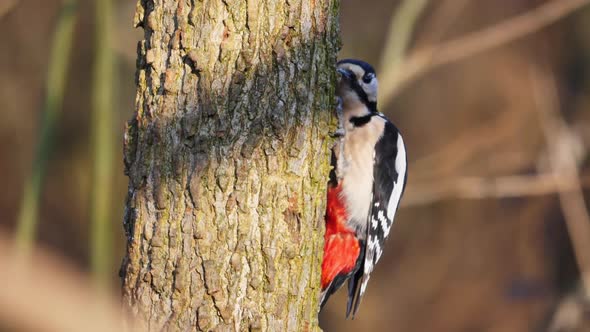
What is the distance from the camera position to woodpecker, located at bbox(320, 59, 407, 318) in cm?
277

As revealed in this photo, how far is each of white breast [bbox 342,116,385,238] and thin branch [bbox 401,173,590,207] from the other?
1.87 metres

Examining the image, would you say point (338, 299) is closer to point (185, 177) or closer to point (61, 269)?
point (185, 177)

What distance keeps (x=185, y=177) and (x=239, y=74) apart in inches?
10.8

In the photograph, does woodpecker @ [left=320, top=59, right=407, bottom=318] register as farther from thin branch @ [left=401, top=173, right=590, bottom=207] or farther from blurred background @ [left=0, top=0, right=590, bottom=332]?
blurred background @ [left=0, top=0, right=590, bottom=332]

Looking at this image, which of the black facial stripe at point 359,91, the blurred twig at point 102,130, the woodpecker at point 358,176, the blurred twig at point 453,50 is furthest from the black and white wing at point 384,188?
the blurred twig at point 453,50

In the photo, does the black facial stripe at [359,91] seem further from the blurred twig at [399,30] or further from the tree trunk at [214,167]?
the blurred twig at [399,30]

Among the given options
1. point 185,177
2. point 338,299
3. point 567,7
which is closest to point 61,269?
point 185,177

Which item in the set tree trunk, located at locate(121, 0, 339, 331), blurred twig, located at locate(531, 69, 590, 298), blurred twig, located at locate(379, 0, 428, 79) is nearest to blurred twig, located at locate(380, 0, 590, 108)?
blurred twig, located at locate(379, 0, 428, 79)

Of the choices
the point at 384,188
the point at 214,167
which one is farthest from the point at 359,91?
the point at 214,167

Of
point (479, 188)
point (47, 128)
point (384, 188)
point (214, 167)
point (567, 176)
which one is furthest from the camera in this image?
point (567, 176)

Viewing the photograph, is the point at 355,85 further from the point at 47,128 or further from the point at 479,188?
the point at 479,188

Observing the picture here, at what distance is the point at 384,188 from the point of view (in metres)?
2.93

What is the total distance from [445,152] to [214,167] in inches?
199

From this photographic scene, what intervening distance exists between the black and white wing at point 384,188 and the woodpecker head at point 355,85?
15 cm
